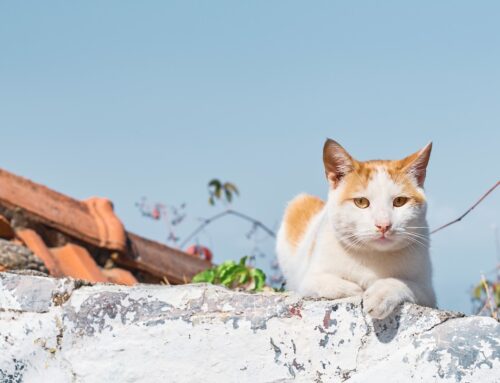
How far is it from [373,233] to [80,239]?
256 centimetres

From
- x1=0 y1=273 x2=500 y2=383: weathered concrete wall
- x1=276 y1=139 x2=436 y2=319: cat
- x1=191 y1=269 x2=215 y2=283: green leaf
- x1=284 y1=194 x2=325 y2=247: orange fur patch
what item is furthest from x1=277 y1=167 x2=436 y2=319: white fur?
x1=191 y1=269 x2=215 y2=283: green leaf

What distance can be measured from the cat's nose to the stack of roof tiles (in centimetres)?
191

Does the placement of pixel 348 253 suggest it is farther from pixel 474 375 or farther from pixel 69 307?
pixel 69 307

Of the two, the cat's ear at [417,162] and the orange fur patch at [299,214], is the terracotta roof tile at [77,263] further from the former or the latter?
the cat's ear at [417,162]

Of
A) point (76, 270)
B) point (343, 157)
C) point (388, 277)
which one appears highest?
point (76, 270)

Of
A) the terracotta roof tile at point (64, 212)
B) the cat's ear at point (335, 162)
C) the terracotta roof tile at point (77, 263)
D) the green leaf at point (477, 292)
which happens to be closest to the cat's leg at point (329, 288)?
the cat's ear at point (335, 162)

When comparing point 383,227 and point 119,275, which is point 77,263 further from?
point 383,227

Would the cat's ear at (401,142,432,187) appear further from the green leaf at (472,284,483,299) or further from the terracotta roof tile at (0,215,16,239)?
the green leaf at (472,284,483,299)

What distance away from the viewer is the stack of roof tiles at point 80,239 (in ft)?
13.9

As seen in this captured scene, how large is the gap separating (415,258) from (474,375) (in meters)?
0.48

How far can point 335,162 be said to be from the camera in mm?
2662

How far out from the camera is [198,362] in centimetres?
243

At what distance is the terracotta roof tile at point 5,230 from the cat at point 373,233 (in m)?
2.03

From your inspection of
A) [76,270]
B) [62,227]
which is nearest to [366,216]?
[76,270]
